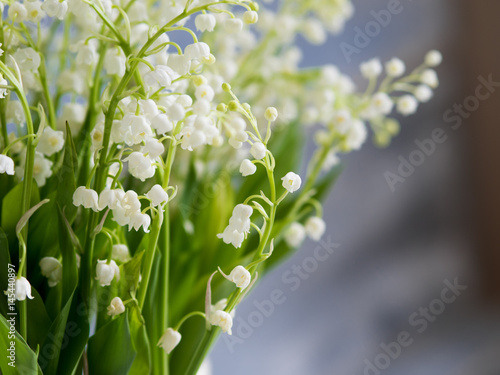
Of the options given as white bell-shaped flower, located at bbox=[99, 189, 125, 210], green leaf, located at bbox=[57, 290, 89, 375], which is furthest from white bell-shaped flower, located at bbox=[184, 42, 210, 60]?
green leaf, located at bbox=[57, 290, 89, 375]

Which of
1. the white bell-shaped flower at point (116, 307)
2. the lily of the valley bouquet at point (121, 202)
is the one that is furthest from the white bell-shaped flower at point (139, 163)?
the white bell-shaped flower at point (116, 307)

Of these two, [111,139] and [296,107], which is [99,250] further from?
[296,107]

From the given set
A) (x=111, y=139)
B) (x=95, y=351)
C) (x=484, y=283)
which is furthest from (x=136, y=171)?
Answer: (x=484, y=283)

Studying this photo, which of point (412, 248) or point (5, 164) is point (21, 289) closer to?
point (5, 164)

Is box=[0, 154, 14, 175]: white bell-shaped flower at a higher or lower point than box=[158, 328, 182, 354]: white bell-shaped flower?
higher

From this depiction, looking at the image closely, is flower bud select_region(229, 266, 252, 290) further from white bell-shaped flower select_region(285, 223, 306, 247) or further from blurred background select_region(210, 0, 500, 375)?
blurred background select_region(210, 0, 500, 375)

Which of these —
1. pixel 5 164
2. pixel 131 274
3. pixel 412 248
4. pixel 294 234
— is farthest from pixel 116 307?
pixel 412 248
